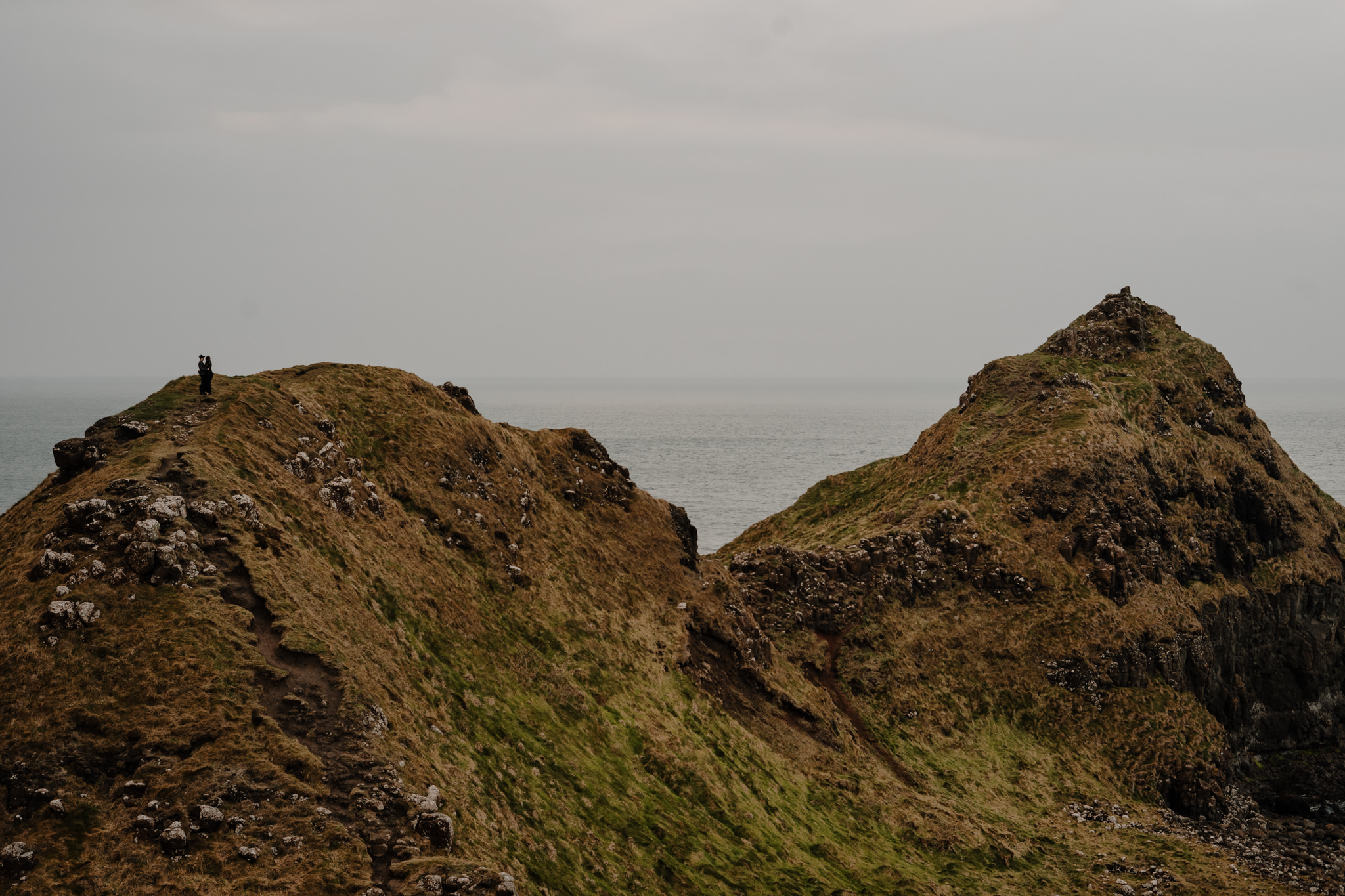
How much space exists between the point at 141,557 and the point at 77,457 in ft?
36.9

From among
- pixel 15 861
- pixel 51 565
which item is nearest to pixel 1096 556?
pixel 51 565

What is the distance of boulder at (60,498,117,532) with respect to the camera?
3278cm

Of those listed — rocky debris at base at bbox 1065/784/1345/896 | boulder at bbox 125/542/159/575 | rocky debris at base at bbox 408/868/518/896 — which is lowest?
rocky debris at base at bbox 1065/784/1345/896

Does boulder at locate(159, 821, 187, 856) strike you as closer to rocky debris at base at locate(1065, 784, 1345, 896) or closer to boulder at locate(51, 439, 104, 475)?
boulder at locate(51, 439, 104, 475)

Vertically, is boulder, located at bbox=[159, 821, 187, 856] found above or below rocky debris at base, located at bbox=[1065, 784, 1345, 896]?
above

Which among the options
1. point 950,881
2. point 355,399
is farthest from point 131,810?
point 950,881

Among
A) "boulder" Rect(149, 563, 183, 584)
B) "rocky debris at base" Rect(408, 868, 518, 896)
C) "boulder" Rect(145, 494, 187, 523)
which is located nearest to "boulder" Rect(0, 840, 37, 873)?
"rocky debris at base" Rect(408, 868, 518, 896)

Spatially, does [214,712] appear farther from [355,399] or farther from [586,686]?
[355,399]

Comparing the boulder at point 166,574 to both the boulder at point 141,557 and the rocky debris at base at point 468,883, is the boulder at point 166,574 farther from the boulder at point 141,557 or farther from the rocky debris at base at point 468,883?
the rocky debris at base at point 468,883

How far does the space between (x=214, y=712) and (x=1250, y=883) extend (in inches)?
2176

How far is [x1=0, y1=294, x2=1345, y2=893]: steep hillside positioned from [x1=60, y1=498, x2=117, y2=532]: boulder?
185 mm

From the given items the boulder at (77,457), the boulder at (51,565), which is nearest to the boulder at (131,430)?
the boulder at (77,457)

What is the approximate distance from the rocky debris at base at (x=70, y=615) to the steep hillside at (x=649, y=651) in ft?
0.29

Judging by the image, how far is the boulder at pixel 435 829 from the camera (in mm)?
27000
